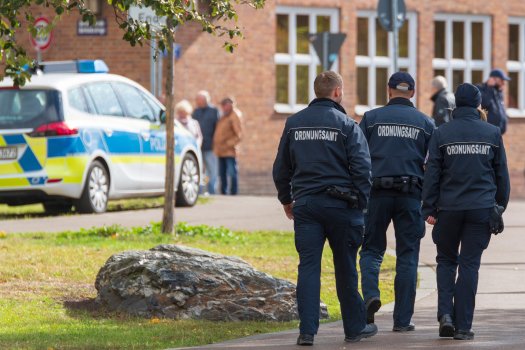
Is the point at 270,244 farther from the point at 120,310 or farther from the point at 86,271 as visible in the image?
the point at 120,310

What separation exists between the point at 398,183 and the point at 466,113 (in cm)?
64

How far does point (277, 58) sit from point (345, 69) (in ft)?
5.58

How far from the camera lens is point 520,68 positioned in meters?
36.0

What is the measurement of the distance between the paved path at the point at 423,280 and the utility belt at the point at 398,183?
0.89 metres

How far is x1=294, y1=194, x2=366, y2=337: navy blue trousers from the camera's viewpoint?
9227 mm

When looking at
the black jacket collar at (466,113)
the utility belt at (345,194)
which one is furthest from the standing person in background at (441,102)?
the utility belt at (345,194)

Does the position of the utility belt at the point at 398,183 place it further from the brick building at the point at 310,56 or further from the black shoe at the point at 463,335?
the brick building at the point at 310,56

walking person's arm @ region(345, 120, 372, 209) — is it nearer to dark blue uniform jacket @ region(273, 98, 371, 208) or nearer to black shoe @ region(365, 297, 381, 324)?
dark blue uniform jacket @ region(273, 98, 371, 208)

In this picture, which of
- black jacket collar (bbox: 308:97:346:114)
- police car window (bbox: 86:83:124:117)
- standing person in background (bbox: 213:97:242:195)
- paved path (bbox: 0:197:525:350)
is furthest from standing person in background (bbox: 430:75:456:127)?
black jacket collar (bbox: 308:97:346:114)

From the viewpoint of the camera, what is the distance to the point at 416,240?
10.3 m

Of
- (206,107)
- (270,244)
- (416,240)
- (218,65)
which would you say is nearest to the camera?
(416,240)

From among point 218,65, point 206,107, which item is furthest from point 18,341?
point 218,65

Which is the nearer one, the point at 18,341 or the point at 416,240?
the point at 18,341

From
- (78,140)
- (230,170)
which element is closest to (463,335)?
(78,140)
